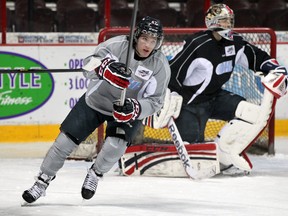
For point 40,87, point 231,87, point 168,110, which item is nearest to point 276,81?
point 168,110

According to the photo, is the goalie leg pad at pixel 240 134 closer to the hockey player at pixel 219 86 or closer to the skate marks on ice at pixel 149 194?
the hockey player at pixel 219 86

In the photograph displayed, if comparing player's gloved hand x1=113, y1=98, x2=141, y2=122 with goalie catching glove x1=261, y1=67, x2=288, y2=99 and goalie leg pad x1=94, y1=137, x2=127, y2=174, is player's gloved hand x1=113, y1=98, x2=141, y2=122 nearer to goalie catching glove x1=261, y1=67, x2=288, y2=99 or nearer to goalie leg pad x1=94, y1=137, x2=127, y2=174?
goalie leg pad x1=94, y1=137, x2=127, y2=174

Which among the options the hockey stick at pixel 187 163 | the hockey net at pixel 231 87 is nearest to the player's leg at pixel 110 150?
the hockey stick at pixel 187 163

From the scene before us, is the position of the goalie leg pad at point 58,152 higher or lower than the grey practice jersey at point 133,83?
lower

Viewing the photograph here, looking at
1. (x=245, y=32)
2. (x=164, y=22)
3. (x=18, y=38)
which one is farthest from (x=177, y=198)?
(x=164, y=22)

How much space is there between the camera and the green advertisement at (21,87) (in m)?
7.24

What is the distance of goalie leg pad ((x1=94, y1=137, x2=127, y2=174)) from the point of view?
4.44 meters

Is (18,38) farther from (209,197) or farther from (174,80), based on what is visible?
(209,197)

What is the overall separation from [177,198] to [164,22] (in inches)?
133

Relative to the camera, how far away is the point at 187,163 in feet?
18.8

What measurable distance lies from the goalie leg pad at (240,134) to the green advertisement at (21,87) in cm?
189

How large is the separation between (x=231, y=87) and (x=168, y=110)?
107 cm

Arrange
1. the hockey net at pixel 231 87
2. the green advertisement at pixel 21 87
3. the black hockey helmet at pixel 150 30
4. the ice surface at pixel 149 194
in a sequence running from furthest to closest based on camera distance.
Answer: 1. the green advertisement at pixel 21 87
2. the hockey net at pixel 231 87
3. the ice surface at pixel 149 194
4. the black hockey helmet at pixel 150 30

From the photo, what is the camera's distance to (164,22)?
8117 millimetres
